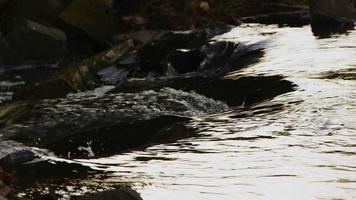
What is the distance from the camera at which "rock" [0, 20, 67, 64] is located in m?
15.4

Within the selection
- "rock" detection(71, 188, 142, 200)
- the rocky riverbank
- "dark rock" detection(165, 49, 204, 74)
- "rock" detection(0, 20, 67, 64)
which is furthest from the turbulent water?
"rock" detection(0, 20, 67, 64)

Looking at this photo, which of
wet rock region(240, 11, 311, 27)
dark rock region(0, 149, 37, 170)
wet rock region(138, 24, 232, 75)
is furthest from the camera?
wet rock region(240, 11, 311, 27)

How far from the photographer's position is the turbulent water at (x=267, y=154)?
444 centimetres

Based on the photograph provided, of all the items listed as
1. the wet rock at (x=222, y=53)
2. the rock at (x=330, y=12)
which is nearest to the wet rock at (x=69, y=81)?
the wet rock at (x=222, y=53)

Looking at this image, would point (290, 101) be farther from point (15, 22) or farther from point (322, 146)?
point (15, 22)

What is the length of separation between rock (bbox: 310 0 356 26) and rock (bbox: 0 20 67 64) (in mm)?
→ 5886

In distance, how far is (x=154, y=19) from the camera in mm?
19688

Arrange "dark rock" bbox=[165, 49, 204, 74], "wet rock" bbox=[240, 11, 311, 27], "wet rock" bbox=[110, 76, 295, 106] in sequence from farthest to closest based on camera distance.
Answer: "wet rock" bbox=[240, 11, 311, 27] < "dark rock" bbox=[165, 49, 204, 74] < "wet rock" bbox=[110, 76, 295, 106]

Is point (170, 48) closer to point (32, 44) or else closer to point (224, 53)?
point (224, 53)

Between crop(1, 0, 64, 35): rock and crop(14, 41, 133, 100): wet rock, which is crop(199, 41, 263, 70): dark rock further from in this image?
crop(1, 0, 64, 35): rock

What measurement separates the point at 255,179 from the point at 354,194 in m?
0.72

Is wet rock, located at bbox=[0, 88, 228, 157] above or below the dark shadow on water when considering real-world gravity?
below

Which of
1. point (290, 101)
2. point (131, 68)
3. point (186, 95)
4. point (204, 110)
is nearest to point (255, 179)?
point (290, 101)

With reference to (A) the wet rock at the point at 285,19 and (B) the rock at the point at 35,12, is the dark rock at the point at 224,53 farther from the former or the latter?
(B) the rock at the point at 35,12
